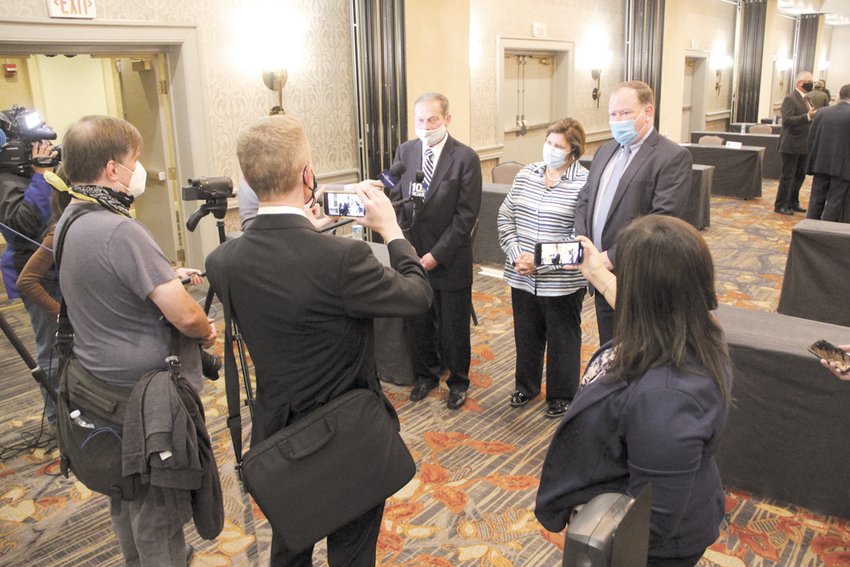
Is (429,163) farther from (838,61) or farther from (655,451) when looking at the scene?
(838,61)

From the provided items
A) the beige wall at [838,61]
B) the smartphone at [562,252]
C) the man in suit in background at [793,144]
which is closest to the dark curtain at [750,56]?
the man in suit in background at [793,144]

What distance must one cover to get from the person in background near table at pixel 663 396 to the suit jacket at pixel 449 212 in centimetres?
211

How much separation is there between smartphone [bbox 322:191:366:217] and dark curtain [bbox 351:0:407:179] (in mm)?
4433

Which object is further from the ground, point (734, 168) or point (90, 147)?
point (90, 147)

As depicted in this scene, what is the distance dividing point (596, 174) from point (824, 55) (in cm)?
2479

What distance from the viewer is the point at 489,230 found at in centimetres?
686

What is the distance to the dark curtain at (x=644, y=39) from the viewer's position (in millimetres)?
11945

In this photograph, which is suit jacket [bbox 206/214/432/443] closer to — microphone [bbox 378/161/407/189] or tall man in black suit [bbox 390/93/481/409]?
microphone [bbox 378/161/407/189]

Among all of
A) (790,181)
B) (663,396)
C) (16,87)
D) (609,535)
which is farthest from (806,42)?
(609,535)

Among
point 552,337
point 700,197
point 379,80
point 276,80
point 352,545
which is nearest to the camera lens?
point 352,545

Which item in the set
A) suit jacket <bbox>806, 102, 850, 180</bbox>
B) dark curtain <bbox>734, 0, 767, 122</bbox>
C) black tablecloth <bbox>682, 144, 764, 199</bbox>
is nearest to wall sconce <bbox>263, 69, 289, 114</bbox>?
Result: suit jacket <bbox>806, 102, 850, 180</bbox>

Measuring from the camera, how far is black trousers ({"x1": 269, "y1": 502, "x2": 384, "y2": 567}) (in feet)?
5.99

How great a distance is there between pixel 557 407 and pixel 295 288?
234cm

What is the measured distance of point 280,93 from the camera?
19.7 feet
